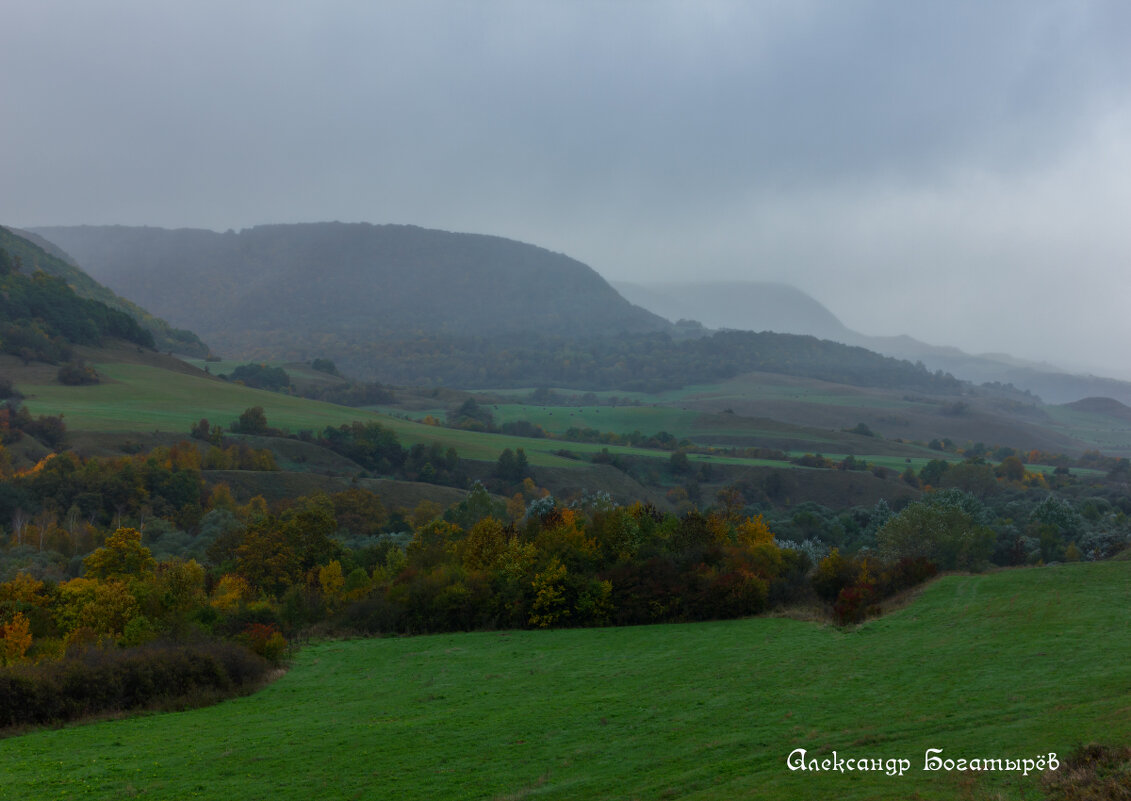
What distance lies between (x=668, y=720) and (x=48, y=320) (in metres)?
152

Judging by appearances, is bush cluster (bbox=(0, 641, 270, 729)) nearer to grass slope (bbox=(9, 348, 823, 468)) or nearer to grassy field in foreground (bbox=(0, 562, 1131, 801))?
grassy field in foreground (bbox=(0, 562, 1131, 801))

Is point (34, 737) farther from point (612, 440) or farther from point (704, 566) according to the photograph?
point (612, 440)

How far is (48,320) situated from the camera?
458ft

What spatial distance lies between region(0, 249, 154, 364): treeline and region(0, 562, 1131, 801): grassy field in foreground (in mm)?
123605

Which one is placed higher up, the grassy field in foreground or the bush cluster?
the grassy field in foreground

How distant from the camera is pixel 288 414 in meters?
126

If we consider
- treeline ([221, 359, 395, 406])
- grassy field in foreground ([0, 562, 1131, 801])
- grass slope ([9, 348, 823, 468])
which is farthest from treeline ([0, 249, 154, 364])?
grassy field in foreground ([0, 562, 1131, 801])

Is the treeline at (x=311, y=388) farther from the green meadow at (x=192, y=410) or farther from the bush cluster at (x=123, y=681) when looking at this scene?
the bush cluster at (x=123, y=681)

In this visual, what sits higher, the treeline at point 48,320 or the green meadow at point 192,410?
the treeline at point 48,320

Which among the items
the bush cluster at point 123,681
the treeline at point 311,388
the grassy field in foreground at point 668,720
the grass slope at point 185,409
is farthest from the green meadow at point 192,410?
the grassy field in foreground at point 668,720

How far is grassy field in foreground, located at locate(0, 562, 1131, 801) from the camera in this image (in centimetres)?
1445

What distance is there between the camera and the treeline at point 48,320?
12788 cm

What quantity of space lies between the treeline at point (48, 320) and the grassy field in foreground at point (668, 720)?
123605mm

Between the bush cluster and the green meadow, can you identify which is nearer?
the bush cluster
